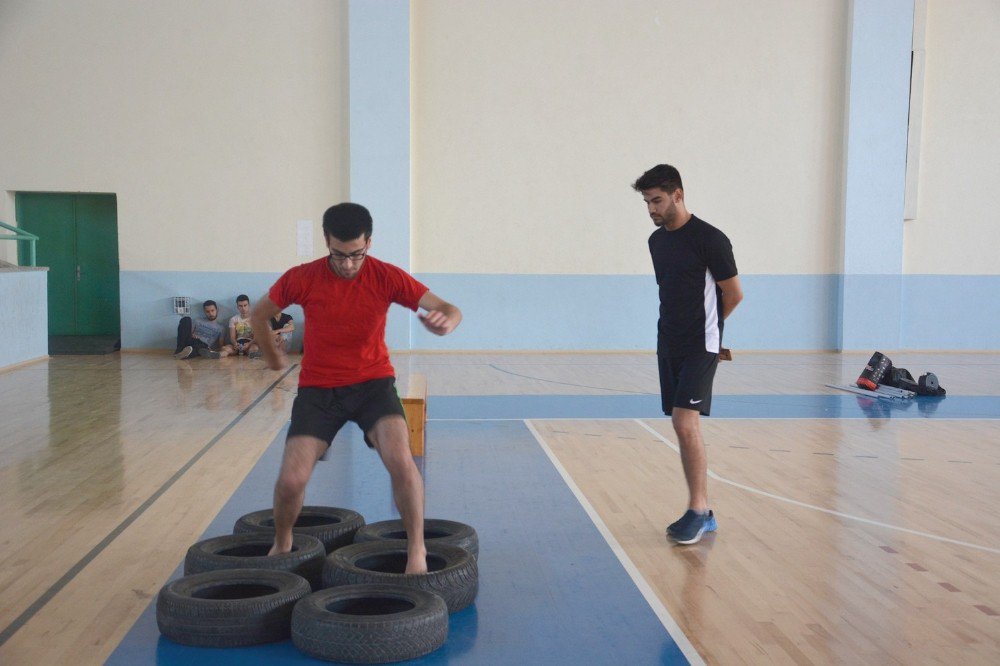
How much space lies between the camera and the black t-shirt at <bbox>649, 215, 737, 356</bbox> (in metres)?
4.54

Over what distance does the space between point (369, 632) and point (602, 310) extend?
1117 centimetres

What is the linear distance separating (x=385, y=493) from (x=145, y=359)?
8.36 metres

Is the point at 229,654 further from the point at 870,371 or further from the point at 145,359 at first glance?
the point at 145,359

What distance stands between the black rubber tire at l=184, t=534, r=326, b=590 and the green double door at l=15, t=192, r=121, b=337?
36.1 ft

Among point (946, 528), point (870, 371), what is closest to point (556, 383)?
point (870, 371)

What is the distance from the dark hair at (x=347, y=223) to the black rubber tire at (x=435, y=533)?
134 cm

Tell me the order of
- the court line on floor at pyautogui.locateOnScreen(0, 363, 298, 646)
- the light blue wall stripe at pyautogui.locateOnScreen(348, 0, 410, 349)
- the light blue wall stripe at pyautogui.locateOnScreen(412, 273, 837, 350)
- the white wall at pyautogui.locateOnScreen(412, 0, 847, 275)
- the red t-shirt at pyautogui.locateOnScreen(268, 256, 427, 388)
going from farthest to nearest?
the light blue wall stripe at pyautogui.locateOnScreen(412, 273, 837, 350)
the white wall at pyautogui.locateOnScreen(412, 0, 847, 275)
the light blue wall stripe at pyautogui.locateOnScreen(348, 0, 410, 349)
the red t-shirt at pyautogui.locateOnScreen(268, 256, 427, 388)
the court line on floor at pyautogui.locateOnScreen(0, 363, 298, 646)

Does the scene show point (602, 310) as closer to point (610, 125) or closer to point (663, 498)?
point (610, 125)

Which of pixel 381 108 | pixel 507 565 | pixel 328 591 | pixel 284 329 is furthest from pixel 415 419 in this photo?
pixel 381 108

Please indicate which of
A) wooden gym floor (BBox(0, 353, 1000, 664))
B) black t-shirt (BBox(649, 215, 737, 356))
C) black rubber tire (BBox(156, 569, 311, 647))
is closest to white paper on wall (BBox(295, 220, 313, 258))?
wooden gym floor (BBox(0, 353, 1000, 664))

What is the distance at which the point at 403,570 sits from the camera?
154 inches

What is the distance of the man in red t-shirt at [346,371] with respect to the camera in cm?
362

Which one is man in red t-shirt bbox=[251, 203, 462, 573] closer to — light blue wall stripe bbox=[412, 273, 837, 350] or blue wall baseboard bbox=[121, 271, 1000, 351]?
blue wall baseboard bbox=[121, 271, 1000, 351]

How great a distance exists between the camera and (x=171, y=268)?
13453 millimetres
